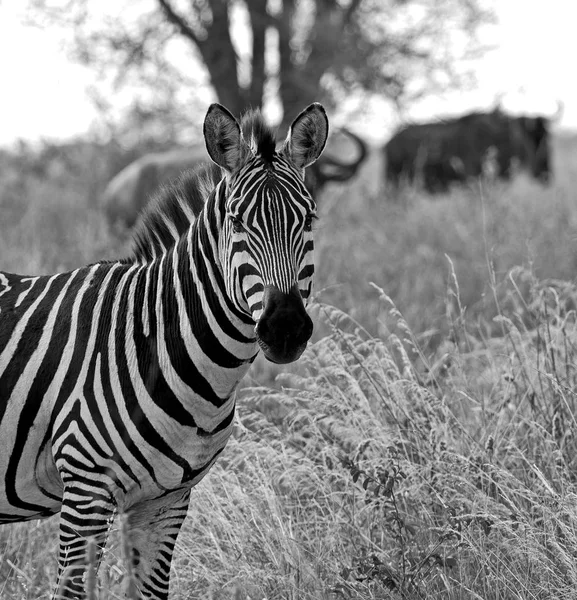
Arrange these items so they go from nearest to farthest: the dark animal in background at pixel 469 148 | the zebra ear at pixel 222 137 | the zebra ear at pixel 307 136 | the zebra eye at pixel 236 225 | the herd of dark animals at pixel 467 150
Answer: the zebra eye at pixel 236 225
the zebra ear at pixel 222 137
the zebra ear at pixel 307 136
the herd of dark animals at pixel 467 150
the dark animal in background at pixel 469 148

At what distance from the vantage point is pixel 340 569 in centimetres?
354

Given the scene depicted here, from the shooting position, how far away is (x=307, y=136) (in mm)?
3111

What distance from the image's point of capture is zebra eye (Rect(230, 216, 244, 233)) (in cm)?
281

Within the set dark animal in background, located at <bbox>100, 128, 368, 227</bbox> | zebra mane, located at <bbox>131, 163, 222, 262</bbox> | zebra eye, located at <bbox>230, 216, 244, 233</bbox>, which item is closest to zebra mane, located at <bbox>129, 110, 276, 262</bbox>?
zebra mane, located at <bbox>131, 163, 222, 262</bbox>

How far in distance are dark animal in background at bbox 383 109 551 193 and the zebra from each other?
15087 mm

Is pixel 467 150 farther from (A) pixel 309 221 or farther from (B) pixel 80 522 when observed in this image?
(B) pixel 80 522

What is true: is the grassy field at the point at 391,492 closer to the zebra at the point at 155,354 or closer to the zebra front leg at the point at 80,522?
the zebra front leg at the point at 80,522

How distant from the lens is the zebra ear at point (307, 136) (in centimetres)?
307

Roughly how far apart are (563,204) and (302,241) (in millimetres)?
8241

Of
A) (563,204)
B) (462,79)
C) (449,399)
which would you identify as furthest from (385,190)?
(449,399)

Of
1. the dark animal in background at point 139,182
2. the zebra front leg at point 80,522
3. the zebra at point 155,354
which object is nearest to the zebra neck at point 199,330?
the zebra at point 155,354

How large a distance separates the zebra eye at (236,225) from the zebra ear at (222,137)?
228mm

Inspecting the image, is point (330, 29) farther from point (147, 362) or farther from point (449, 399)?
point (147, 362)

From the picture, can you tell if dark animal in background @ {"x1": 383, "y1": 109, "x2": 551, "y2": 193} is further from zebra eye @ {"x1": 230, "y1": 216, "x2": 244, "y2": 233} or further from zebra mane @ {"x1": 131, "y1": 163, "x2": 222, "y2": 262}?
zebra eye @ {"x1": 230, "y1": 216, "x2": 244, "y2": 233}
